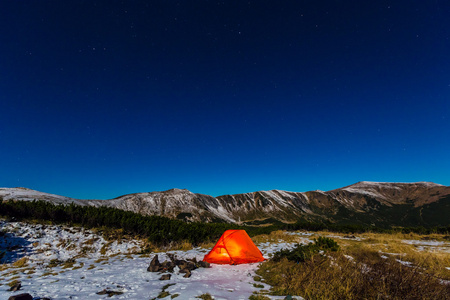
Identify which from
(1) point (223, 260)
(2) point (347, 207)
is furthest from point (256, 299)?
(2) point (347, 207)

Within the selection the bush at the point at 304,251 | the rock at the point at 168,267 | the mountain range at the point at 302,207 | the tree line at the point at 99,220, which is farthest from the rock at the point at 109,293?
the mountain range at the point at 302,207

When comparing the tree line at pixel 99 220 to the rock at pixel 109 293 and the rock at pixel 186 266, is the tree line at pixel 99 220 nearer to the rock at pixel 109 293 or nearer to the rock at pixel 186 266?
the rock at pixel 186 266

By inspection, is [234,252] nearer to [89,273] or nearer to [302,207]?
[89,273]

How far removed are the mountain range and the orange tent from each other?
112746 mm

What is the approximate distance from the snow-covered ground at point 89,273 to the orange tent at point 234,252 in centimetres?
47

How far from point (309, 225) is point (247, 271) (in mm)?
25612

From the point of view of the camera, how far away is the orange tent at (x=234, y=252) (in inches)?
412

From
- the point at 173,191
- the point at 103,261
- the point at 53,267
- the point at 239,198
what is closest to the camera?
the point at 53,267

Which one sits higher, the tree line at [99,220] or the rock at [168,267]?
the tree line at [99,220]

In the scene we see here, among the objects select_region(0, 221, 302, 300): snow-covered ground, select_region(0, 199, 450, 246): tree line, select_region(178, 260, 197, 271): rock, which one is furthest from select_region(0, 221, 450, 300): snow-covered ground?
select_region(0, 199, 450, 246): tree line

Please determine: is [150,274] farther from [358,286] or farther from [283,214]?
[283,214]

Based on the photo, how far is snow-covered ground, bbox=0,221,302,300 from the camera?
5820 mm

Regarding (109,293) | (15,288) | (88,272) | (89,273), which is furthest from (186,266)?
(15,288)

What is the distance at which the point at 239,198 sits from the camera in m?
194
